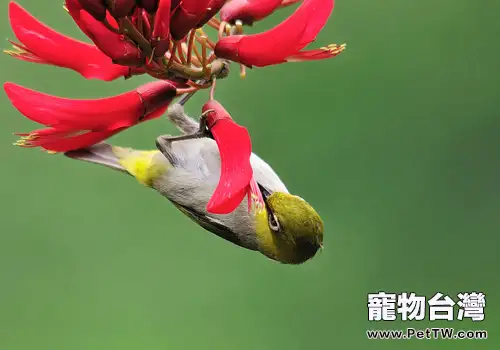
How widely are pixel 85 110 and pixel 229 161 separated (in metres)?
0.26

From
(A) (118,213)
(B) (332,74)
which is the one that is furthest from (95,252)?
(B) (332,74)

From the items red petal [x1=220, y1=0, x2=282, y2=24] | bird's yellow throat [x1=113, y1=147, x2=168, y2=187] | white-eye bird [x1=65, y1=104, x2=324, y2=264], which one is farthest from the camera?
bird's yellow throat [x1=113, y1=147, x2=168, y2=187]

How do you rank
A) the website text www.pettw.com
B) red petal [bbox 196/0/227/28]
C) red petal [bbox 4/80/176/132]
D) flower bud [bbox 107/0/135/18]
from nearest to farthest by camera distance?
1. flower bud [bbox 107/0/135/18]
2. red petal [bbox 196/0/227/28]
3. red petal [bbox 4/80/176/132]
4. the website text www.pettw.com

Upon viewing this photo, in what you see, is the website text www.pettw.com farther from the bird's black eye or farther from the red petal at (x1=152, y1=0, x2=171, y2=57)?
the red petal at (x1=152, y1=0, x2=171, y2=57)

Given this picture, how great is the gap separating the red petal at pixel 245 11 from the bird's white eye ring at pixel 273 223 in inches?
19.2

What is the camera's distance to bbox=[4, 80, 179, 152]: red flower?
1499mm

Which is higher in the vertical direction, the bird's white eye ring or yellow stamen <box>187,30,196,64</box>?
yellow stamen <box>187,30,196,64</box>

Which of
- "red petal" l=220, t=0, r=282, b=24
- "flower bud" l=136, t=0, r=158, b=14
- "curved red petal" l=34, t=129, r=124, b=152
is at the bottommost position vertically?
"curved red petal" l=34, t=129, r=124, b=152

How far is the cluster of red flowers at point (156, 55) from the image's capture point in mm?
1308

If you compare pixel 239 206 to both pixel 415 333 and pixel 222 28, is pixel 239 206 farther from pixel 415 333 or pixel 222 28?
pixel 415 333

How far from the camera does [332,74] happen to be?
311cm

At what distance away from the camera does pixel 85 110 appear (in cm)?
153

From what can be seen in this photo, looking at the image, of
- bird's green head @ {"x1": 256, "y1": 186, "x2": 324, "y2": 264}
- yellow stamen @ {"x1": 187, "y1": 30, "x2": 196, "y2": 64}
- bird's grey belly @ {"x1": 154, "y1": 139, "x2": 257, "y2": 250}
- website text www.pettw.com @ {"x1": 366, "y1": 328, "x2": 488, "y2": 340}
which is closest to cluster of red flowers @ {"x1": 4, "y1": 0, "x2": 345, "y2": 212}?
yellow stamen @ {"x1": 187, "y1": 30, "x2": 196, "y2": 64}

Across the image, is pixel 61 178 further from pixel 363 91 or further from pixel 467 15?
pixel 467 15
